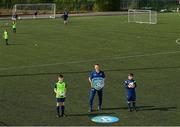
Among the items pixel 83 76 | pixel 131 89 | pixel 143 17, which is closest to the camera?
pixel 131 89

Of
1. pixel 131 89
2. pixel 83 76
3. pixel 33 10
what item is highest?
pixel 33 10

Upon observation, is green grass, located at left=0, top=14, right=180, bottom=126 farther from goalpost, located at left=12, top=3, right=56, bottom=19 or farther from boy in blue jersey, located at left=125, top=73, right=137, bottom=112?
goalpost, located at left=12, top=3, right=56, bottom=19

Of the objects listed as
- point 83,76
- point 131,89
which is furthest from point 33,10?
point 131,89

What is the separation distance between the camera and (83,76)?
25.5 metres

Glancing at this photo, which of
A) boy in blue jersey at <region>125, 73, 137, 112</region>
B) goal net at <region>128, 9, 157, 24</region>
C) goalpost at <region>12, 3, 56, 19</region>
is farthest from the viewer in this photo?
goalpost at <region>12, 3, 56, 19</region>

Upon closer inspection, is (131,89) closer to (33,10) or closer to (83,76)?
(83,76)

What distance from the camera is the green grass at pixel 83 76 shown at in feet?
57.2

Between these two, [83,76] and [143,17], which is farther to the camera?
[143,17]

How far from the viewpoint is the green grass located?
17.4 metres

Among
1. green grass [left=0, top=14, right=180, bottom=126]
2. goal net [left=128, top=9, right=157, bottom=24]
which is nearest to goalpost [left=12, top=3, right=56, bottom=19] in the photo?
goal net [left=128, top=9, right=157, bottom=24]

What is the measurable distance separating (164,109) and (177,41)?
88.8 feet

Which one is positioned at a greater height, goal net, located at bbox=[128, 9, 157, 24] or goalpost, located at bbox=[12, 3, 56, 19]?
goalpost, located at bbox=[12, 3, 56, 19]

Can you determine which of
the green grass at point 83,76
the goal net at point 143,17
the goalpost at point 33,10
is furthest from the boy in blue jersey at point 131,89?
the goalpost at point 33,10

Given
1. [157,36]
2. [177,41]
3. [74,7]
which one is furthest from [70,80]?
[74,7]
